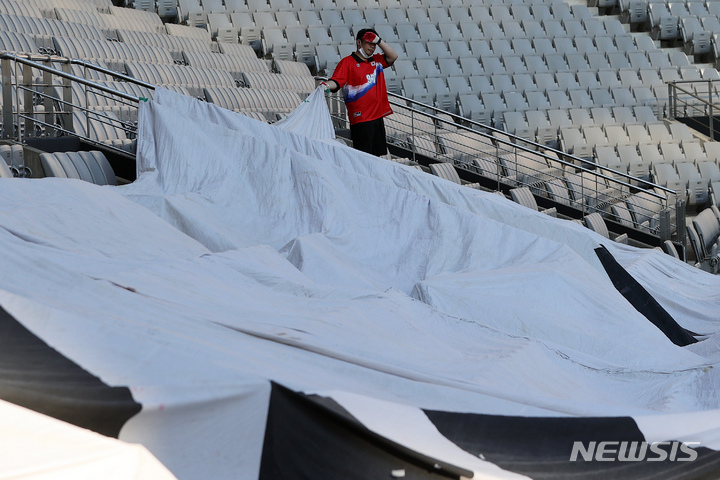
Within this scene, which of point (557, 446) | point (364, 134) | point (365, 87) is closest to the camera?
point (557, 446)

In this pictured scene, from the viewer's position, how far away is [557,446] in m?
2.09

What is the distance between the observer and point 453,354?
9.06 ft

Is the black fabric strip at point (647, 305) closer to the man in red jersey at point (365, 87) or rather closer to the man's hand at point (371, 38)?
the man in red jersey at point (365, 87)

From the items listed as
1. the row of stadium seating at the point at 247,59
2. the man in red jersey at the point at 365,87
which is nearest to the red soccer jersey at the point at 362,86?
the man in red jersey at the point at 365,87

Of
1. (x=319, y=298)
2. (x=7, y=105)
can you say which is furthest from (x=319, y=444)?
(x=7, y=105)

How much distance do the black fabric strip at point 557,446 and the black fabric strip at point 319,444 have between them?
0.63ft

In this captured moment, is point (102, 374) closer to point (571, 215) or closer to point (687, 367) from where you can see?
point (687, 367)

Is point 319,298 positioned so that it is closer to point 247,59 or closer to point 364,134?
point 364,134

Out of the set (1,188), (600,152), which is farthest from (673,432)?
(600,152)

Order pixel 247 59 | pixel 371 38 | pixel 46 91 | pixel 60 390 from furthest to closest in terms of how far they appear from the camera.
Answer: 1. pixel 247 59
2. pixel 371 38
3. pixel 46 91
4. pixel 60 390


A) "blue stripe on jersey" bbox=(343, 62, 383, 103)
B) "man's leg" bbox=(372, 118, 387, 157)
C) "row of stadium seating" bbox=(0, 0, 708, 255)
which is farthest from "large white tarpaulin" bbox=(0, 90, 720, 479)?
"row of stadium seating" bbox=(0, 0, 708, 255)

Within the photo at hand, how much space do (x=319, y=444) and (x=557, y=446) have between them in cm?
64

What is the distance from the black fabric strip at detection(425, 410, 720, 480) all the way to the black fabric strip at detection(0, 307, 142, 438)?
2.48ft

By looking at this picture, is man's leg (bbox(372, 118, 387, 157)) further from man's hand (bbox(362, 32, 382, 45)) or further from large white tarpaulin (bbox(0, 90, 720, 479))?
large white tarpaulin (bbox(0, 90, 720, 479))
